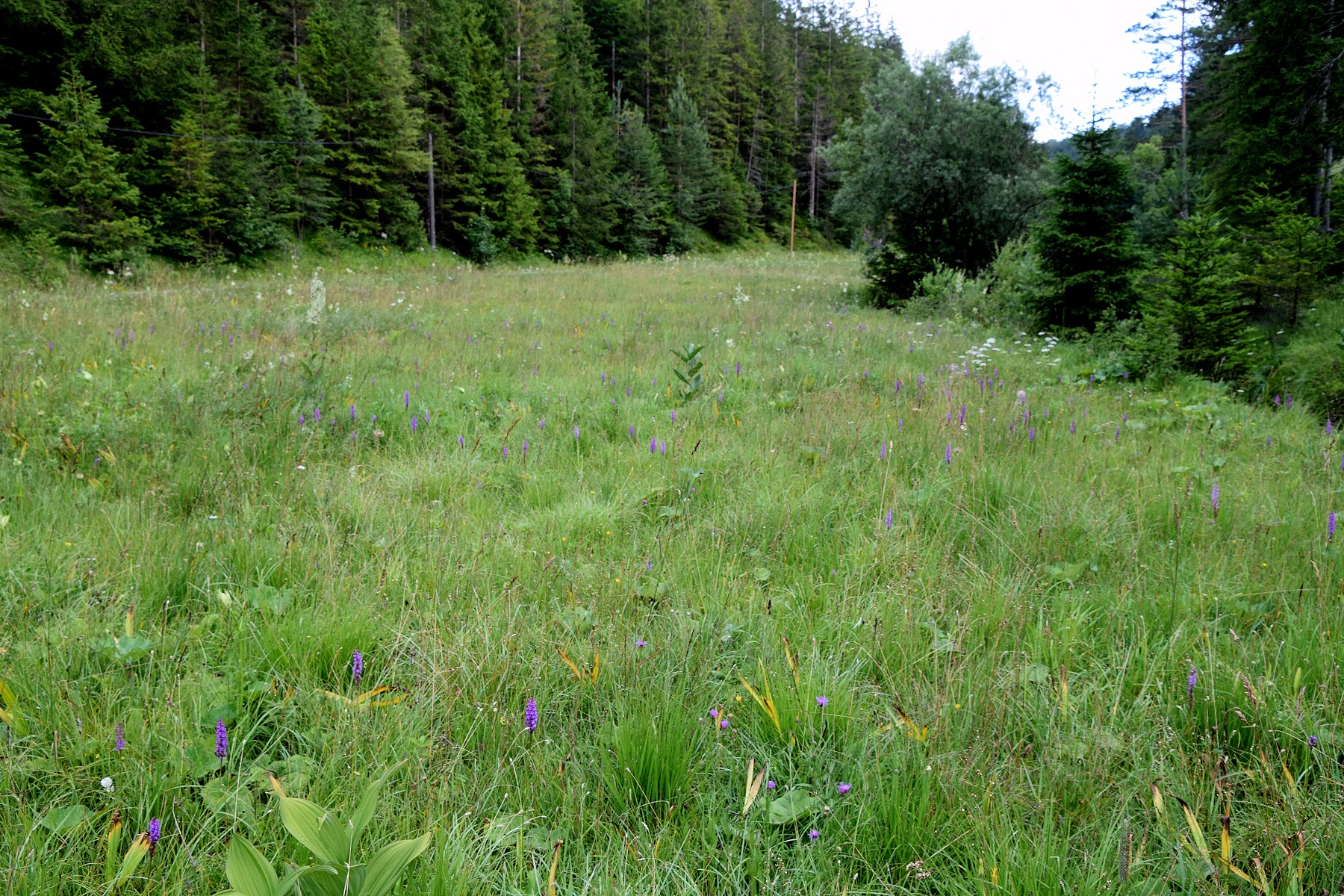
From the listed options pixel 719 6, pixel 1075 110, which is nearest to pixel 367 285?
pixel 1075 110

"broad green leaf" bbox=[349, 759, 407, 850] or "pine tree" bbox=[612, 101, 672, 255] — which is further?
"pine tree" bbox=[612, 101, 672, 255]

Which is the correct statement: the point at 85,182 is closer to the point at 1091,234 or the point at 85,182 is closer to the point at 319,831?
the point at 1091,234

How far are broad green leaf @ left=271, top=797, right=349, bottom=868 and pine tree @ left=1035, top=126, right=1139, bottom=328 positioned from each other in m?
10.2

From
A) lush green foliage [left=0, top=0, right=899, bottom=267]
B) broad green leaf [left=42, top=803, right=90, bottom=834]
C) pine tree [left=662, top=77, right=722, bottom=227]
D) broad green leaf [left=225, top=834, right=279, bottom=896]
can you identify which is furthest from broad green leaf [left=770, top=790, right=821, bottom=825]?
pine tree [left=662, top=77, right=722, bottom=227]

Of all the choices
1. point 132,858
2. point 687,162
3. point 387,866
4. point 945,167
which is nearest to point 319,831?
point 387,866

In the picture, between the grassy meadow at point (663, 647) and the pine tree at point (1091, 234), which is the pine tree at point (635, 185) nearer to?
the pine tree at point (1091, 234)

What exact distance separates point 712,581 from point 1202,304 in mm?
6352

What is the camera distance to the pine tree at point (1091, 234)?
350 inches

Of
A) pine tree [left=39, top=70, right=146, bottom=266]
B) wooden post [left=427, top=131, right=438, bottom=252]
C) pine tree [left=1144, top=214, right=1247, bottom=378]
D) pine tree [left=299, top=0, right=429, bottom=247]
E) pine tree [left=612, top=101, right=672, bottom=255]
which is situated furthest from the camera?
pine tree [left=612, top=101, right=672, bottom=255]

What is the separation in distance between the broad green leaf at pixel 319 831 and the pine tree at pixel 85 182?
69.3ft

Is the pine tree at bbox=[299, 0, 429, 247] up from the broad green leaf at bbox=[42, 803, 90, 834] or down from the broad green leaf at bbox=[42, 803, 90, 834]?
up

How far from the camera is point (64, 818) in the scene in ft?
4.32

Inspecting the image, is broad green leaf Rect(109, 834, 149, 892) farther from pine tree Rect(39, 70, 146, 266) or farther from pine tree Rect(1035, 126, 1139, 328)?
pine tree Rect(39, 70, 146, 266)

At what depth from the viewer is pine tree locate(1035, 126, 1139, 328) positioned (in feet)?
29.1
